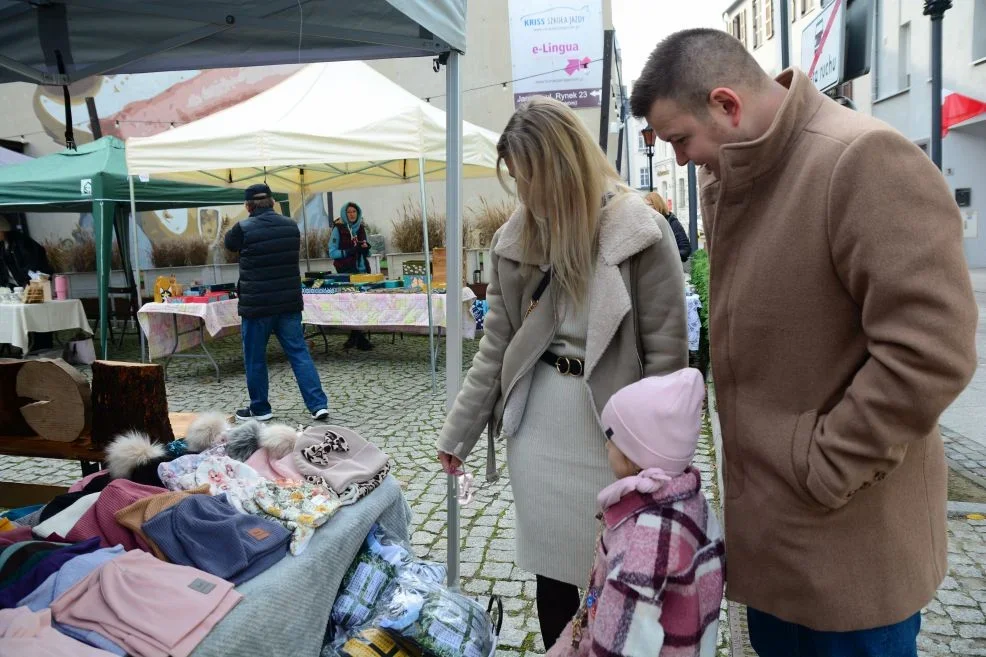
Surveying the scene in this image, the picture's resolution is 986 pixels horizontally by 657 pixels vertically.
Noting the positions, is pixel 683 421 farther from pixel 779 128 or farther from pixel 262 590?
pixel 262 590

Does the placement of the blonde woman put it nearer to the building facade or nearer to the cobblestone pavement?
the cobblestone pavement

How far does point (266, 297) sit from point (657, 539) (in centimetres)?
535

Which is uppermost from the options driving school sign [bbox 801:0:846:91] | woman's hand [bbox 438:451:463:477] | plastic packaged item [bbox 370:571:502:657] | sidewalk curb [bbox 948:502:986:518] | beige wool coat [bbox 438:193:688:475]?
driving school sign [bbox 801:0:846:91]

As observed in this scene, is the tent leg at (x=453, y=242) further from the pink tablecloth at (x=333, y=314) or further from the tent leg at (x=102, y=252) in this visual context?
the tent leg at (x=102, y=252)

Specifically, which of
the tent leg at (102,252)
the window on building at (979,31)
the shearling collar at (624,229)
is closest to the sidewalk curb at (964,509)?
the shearling collar at (624,229)

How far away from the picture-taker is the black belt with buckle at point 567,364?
197 cm

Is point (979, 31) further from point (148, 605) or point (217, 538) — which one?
point (148, 605)

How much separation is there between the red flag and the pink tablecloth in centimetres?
1389

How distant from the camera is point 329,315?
8.54 meters

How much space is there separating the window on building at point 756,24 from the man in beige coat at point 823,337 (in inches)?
1519

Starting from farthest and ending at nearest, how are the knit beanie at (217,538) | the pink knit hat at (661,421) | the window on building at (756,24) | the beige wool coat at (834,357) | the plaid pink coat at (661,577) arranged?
the window on building at (756,24), the knit beanie at (217,538), the pink knit hat at (661,421), the plaid pink coat at (661,577), the beige wool coat at (834,357)

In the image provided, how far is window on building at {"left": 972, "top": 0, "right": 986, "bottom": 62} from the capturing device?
16.3 m

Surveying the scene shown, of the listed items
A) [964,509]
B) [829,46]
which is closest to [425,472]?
[964,509]

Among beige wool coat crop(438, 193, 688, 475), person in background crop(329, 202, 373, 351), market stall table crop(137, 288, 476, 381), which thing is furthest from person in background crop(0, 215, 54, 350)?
beige wool coat crop(438, 193, 688, 475)
